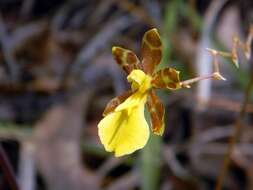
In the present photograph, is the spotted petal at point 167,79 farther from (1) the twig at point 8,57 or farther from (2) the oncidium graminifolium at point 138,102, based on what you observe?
(1) the twig at point 8,57

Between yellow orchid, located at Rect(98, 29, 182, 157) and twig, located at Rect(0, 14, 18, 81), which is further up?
yellow orchid, located at Rect(98, 29, 182, 157)

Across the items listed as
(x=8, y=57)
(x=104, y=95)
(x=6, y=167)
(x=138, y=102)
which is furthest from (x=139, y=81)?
(x=8, y=57)

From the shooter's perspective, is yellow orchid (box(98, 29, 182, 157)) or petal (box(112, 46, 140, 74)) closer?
yellow orchid (box(98, 29, 182, 157))

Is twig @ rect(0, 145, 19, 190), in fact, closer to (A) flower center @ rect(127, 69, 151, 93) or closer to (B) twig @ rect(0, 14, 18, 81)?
(A) flower center @ rect(127, 69, 151, 93)

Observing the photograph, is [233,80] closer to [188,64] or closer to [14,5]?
[188,64]

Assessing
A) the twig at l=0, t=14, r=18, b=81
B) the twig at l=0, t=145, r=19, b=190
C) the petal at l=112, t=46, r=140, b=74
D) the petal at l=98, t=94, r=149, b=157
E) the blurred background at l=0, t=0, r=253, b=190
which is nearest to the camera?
the petal at l=98, t=94, r=149, b=157

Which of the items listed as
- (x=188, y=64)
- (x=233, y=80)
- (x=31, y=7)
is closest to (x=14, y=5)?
(x=31, y=7)

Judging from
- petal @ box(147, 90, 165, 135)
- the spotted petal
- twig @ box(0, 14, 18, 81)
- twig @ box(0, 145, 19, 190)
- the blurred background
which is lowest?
the blurred background

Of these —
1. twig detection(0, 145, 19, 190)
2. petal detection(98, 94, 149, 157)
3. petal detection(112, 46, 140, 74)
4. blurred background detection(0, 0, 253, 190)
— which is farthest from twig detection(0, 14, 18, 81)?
petal detection(98, 94, 149, 157)
